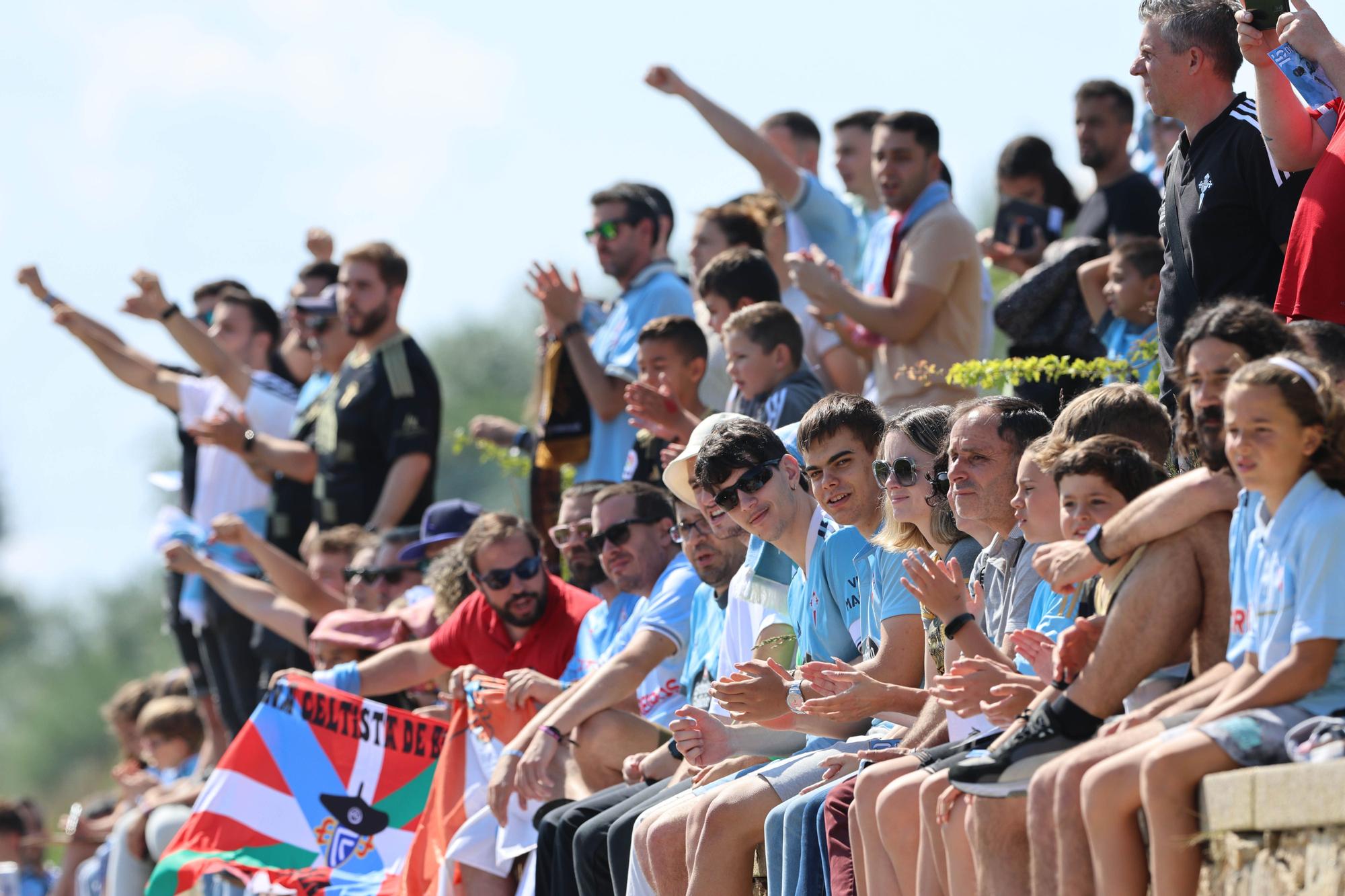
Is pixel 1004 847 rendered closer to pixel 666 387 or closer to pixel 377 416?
pixel 666 387

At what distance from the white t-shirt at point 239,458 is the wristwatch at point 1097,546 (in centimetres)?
766

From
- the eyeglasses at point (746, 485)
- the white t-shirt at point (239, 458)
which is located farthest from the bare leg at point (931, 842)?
the white t-shirt at point (239, 458)

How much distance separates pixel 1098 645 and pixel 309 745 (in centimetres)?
502

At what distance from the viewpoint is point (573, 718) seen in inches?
278

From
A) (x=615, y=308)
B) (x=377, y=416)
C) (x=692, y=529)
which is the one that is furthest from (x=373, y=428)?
(x=692, y=529)

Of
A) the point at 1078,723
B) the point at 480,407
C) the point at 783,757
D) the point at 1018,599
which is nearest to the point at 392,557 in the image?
the point at 783,757

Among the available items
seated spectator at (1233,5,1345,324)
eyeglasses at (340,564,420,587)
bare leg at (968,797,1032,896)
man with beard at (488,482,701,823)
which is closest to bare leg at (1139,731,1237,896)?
bare leg at (968,797,1032,896)

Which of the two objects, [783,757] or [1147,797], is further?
[783,757]

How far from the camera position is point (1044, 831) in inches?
160

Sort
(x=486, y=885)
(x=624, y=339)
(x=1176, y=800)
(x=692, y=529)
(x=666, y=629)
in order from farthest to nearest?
1. (x=624, y=339)
2. (x=486, y=885)
3. (x=666, y=629)
4. (x=692, y=529)
5. (x=1176, y=800)

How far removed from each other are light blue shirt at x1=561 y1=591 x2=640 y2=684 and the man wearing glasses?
1.22 meters

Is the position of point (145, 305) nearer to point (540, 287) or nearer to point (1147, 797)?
point (540, 287)

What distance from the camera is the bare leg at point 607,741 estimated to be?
7.08 meters

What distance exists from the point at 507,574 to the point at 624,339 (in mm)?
1628
